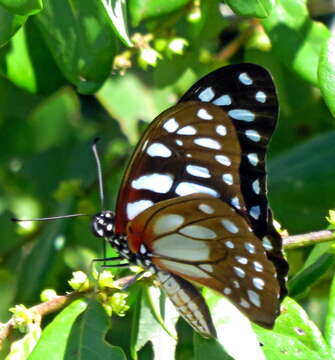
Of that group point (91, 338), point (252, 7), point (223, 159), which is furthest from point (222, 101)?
point (91, 338)

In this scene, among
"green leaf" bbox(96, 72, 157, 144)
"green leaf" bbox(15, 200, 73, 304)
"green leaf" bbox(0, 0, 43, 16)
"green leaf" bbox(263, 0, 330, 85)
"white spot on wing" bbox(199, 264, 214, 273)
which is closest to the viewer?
"green leaf" bbox(0, 0, 43, 16)

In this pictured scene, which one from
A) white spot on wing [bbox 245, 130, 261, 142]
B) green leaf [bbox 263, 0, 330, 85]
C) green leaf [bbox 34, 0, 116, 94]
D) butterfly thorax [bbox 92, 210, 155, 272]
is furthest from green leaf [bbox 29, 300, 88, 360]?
green leaf [bbox 263, 0, 330, 85]

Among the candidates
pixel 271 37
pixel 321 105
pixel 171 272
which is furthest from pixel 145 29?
pixel 171 272

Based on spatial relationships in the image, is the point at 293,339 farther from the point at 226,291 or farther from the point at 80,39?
the point at 80,39

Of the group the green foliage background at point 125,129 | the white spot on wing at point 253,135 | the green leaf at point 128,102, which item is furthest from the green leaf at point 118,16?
the green leaf at point 128,102

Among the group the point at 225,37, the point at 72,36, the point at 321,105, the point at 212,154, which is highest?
the point at 72,36

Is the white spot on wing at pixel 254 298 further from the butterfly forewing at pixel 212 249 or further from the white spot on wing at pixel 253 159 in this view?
the white spot on wing at pixel 253 159

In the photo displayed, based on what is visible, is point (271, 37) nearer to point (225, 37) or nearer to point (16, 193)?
point (225, 37)

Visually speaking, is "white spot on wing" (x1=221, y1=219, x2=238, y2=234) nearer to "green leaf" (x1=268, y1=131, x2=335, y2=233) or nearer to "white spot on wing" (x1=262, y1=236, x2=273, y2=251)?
"white spot on wing" (x1=262, y1=236, x2=273, y2=251)
